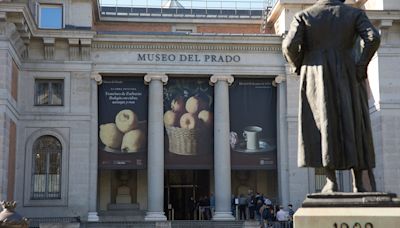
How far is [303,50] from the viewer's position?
7.92 metres

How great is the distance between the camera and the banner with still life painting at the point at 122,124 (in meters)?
32.5

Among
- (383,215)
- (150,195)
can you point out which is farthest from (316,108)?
(150,195)

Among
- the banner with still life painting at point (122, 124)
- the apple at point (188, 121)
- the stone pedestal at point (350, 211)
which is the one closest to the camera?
the stone pedestal at point (350, 211)

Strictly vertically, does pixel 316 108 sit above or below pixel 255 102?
below

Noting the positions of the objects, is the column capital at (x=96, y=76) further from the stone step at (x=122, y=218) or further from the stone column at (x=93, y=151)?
the stone step at (x=122, y=218)

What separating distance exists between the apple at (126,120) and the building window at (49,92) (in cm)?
287

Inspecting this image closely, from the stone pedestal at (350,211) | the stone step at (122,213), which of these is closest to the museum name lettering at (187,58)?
the stone step at (122,213)

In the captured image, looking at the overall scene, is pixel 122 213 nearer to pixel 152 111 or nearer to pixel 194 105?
pixel 152 111

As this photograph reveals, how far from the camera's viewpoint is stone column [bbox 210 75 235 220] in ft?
107

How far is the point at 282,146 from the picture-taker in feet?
108

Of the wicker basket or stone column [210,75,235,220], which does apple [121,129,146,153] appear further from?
stone column [210,75,235,220]

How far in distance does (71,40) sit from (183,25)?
28.1 ft

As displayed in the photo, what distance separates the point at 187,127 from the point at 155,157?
220 centimetres

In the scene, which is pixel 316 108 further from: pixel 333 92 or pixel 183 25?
pixel 183 25
